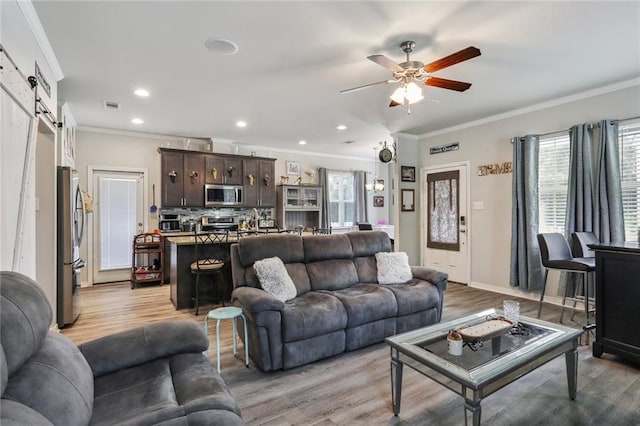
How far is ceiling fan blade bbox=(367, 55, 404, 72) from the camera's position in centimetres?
244

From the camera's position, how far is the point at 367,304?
293 centimetres

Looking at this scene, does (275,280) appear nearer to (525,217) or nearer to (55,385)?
(55,385)

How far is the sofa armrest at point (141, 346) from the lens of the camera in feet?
5.28

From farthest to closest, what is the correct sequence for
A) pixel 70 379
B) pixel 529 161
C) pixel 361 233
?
pixel 529 161 < pixel 361 233 < pixel 70 379

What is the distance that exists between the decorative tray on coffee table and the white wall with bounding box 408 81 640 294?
3015mm

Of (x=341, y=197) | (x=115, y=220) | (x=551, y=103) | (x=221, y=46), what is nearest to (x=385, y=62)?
(x=221, y=46)

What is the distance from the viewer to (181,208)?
6.43 meters

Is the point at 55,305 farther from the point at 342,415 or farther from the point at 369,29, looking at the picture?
the point at 369,29

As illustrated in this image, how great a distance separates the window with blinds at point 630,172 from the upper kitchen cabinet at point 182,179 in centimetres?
636

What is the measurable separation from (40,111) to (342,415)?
3272 mm

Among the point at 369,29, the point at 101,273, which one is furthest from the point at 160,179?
the point at 369,29

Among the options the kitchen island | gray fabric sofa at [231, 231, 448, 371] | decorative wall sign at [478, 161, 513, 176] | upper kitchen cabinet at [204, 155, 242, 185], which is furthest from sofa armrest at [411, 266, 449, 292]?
upper kitchen cabinet at [204, 155, 242, 185]

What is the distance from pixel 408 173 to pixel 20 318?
5786mm

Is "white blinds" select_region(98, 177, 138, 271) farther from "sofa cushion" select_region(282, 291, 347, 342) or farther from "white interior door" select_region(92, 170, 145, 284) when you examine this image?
"sofa cushion" select_region(282, 291, 347, 342)
